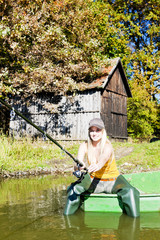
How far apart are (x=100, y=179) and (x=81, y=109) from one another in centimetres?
1247

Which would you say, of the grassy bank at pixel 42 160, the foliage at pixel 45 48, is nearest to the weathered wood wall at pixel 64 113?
the foliage at pixel 45 48

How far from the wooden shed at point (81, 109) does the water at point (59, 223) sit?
11035 millimetres

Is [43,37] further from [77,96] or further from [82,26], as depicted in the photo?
[82,26]

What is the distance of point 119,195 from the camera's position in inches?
202

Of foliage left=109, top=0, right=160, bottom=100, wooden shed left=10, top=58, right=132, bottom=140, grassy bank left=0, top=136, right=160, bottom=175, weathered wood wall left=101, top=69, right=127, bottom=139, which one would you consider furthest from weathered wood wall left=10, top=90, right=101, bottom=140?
foliage left=109, top=0, right=160, bottom=100

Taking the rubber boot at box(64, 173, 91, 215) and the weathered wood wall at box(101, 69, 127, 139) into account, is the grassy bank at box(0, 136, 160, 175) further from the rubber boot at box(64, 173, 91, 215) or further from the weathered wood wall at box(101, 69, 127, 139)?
the weathered wood wall at box(101, 69, 127, 139)

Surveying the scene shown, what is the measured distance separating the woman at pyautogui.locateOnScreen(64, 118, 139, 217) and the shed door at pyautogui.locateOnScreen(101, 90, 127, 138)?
483 inches

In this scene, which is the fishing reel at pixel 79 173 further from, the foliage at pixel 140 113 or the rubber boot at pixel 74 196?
the foliage at pixel 140 113

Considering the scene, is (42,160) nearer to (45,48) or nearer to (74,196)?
(45,48)

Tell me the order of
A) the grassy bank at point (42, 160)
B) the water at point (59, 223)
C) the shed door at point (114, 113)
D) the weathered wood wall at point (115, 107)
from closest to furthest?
the water at point (59, 223) → the grassy bank at point (42, 160) → the shed door at point (114, 113) → the weathered wood wall at point (115, 107)

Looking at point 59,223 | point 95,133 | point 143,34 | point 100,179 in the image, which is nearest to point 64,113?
point 100,179

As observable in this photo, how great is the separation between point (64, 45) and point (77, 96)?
3.30 m

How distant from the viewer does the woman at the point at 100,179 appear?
5.09m

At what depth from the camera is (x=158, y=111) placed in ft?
84.4
